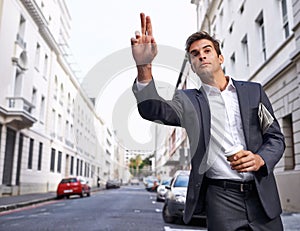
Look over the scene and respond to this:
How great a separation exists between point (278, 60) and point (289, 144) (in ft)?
9.97

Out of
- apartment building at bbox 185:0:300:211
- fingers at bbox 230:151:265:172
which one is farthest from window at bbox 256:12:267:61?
fingers at bbox 230:151:265:172

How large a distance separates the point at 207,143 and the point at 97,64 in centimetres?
115

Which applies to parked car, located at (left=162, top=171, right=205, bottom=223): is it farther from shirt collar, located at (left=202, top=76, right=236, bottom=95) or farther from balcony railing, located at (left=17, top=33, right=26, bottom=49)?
balcony railing, located at (left=17, top=33, right=26, bottom=49)

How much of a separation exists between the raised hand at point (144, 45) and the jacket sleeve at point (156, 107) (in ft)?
0.40

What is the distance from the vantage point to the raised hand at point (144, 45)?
5.02ft

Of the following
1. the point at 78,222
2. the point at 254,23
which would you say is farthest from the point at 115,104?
the point at 254,23

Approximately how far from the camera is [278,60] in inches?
523

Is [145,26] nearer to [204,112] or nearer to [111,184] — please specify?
[204,112]

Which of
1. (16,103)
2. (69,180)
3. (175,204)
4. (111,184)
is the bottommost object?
(175,204)

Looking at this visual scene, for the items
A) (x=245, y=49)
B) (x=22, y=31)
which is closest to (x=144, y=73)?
(x=245, y=49)

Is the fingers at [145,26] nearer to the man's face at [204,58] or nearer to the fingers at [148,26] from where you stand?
the fingers at [148,26]

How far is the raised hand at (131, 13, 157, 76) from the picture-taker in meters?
1.53

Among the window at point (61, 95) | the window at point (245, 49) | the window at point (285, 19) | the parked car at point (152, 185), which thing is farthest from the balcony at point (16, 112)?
the parked car at point (152, 185)

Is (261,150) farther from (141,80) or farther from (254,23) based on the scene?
(254,23)
